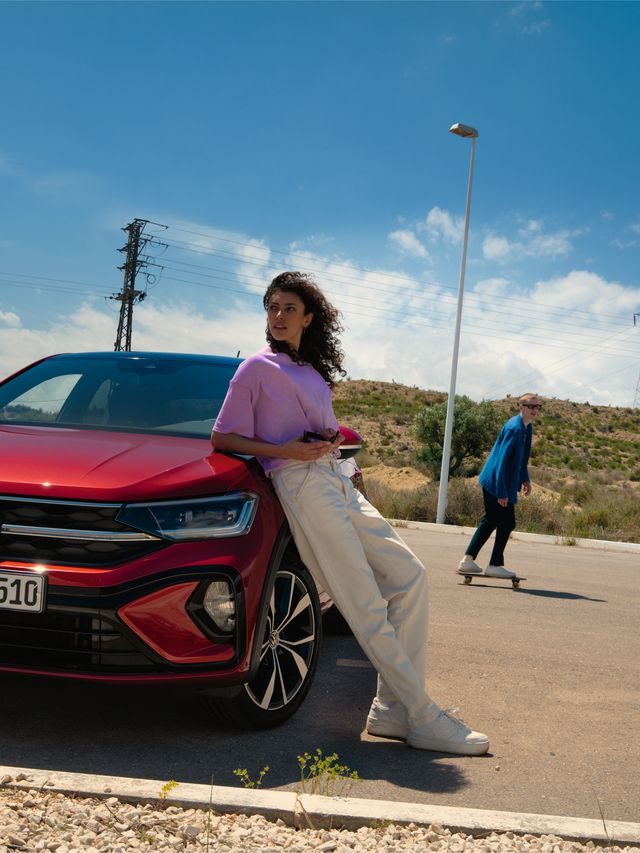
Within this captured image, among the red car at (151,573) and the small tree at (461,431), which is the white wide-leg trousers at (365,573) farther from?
Result: the small tree at (461,431)

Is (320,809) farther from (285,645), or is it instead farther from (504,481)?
(504,481)

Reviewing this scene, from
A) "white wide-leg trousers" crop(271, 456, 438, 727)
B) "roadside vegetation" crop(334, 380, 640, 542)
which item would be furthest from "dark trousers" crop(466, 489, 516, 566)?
"roadside vegetation" crop(334, 380, 640, 542)

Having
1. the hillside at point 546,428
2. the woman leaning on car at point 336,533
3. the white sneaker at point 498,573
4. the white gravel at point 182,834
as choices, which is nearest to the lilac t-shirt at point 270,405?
the woman leaning on car at point 336,533

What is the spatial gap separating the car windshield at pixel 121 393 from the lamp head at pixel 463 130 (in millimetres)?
17571

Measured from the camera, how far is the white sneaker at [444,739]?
4.03 meters

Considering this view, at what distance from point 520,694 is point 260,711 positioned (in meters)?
1.70

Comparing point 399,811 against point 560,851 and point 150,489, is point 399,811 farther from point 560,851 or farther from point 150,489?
point 150,489

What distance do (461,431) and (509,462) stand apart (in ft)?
116

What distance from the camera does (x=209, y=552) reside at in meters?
3.68

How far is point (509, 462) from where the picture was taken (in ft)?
30.2

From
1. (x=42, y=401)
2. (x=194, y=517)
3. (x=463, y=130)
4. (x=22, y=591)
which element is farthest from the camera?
(x=463, y=130)

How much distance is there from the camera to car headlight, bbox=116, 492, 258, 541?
A: 12.0 feet

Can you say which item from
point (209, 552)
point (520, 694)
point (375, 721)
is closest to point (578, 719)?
point (520, 694)

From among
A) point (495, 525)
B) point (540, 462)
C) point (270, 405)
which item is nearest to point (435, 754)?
point (270, 405)
